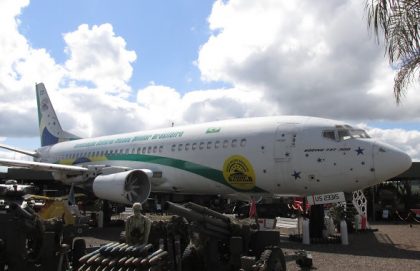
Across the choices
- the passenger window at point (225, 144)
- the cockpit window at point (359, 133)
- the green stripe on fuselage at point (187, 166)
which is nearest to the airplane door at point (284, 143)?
the green stripe on fuselage at point (187, 166)

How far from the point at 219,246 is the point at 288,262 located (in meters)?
2.96

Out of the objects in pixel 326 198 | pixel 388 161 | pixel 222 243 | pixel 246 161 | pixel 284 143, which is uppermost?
pixel 284 143

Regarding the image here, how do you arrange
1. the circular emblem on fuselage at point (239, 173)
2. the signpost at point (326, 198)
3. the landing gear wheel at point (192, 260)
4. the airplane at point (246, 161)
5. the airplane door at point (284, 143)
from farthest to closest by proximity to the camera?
the circular emblem on fuselage at point (239, 173) < the airplane door at point (284, 143) < the signpost at point (326, 198) < the airplane at point (246, 161) < the landing gear wheel at point (192, 260)

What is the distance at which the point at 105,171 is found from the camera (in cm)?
2017

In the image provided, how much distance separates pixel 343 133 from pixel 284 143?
1865 mm

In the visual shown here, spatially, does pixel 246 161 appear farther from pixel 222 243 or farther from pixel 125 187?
pixel 222 243

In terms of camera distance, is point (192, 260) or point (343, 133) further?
point (343, 133)

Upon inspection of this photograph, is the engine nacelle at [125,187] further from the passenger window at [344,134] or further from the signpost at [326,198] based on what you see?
the passenger window at [344,134]

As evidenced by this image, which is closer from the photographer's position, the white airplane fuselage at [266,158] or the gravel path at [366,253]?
the gravel path at [366,253]

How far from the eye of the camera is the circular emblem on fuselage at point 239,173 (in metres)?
16.0

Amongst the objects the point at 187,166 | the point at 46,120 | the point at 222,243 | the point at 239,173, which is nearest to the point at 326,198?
the point at 239,173

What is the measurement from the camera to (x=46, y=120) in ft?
113

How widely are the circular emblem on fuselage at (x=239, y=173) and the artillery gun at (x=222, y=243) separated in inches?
299

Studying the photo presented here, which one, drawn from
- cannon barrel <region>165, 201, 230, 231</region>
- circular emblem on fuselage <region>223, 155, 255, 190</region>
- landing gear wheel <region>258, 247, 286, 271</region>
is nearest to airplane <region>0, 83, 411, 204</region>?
circular emblem on fuselage <region>223, 155, 255, 190</region>
